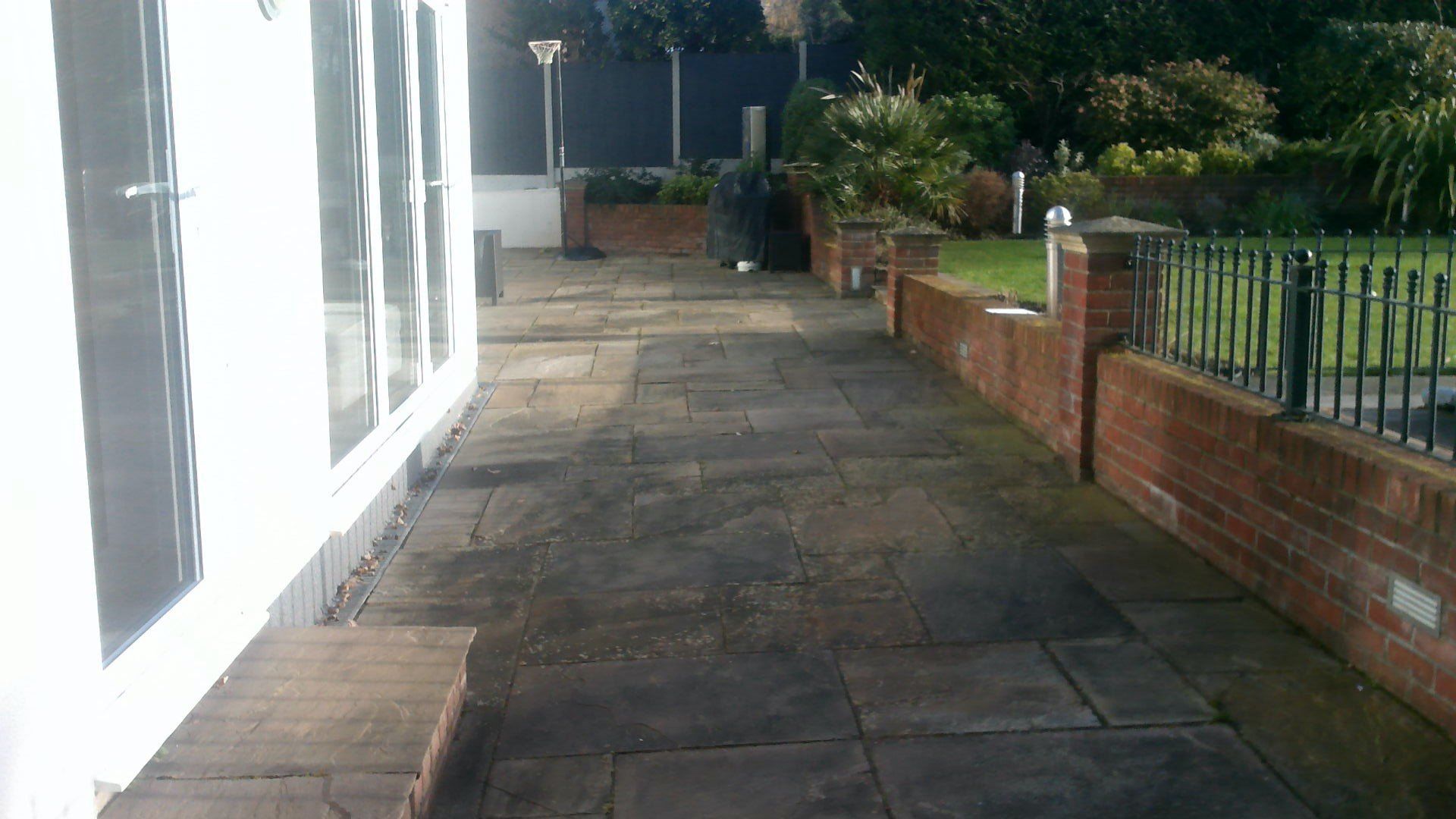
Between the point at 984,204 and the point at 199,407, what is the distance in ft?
45.8

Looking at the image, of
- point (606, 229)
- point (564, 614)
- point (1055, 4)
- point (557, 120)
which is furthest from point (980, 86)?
point (564, 614)

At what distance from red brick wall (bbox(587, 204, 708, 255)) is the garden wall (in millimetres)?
12769

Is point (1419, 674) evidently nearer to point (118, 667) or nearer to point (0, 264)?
point (118, 667)

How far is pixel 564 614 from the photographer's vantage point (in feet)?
13.8

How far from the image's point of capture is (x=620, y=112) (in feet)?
77.1

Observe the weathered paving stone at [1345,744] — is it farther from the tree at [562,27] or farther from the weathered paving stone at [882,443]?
the tree at [562,27]

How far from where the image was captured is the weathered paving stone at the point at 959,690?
337cm

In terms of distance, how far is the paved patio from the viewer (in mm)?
3051

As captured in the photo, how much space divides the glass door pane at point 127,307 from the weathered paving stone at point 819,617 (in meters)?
1.64

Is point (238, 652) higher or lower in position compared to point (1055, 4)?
lower

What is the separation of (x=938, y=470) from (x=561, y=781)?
3.25 meters

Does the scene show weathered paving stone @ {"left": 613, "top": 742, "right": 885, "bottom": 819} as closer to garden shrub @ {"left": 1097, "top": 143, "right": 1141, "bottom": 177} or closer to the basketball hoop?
garden shrub @ {"left": 1097, "top": 143, "right": 1141, "bottom": 177}

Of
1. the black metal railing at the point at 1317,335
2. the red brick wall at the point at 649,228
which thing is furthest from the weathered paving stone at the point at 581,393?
the red brick wall at the point at 649,228

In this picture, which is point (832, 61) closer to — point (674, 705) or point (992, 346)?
point (992, 346)
